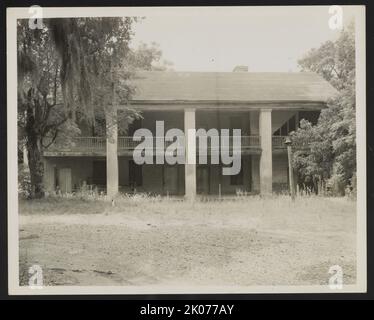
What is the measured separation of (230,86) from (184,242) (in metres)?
1.93

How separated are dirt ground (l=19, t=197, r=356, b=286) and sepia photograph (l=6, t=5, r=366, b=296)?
16 mm

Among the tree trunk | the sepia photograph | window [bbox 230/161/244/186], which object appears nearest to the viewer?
the sepia photograph

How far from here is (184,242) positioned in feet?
16.7

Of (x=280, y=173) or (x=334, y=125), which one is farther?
(x=280, y=173)

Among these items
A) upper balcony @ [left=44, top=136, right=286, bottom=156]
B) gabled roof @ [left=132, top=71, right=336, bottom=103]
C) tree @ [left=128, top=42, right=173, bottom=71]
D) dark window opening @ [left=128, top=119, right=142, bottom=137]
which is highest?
tree @ [left=128, top=42, right=173, bottom=71]

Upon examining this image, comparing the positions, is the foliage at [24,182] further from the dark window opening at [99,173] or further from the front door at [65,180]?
the dark window opening at [99,173]

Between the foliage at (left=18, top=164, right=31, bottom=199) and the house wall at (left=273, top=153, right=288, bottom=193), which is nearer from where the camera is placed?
the foliage at (left=18, top=164, right=31, bottom=199)

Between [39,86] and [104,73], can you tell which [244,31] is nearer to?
[104,73]

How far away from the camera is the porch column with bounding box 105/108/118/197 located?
516 centimetres

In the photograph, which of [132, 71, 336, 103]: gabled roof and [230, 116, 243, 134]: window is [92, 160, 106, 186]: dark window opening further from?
[230, 116, 243, 134]: window

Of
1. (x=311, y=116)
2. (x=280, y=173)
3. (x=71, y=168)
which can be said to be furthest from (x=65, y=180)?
(x=311, y=116)

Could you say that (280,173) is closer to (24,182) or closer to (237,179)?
(237,179)

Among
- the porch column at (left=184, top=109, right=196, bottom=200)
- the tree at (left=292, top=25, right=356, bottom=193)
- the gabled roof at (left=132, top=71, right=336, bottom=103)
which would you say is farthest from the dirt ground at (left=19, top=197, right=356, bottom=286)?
the gabled roof at (left=132, top=71, right=336, bottom=103)

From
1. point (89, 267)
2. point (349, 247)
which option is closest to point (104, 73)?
point (89, 267)
